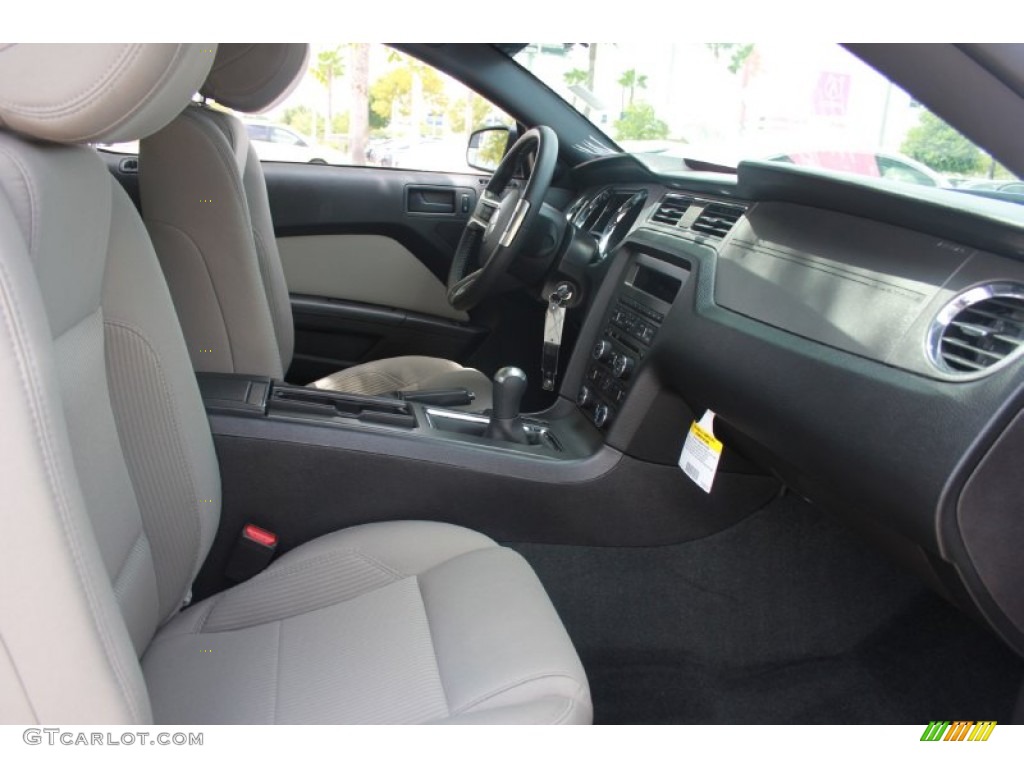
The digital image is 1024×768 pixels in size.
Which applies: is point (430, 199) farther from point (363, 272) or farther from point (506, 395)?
point (506, 395)

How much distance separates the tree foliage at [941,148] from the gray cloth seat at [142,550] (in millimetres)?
744

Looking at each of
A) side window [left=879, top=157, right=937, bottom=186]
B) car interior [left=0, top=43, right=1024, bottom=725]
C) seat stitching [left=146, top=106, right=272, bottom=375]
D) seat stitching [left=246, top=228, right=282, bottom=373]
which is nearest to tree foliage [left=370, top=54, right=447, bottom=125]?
car interior [left=0, top=43, right=1024, bottom=725]

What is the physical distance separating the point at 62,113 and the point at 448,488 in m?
0.90

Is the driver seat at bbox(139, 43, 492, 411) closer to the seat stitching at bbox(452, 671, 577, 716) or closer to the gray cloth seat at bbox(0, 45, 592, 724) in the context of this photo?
the gray cloth seat at bbox(0, 45, 592, 724)

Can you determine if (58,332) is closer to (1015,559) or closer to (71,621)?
(71,621)

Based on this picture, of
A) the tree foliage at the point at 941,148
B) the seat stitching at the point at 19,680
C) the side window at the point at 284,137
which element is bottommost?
the seat stitching at the point at 19,680

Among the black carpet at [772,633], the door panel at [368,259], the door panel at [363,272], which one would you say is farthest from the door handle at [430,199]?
the black carpet at [772,633]

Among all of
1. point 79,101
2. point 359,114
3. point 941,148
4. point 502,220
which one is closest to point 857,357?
point 941,148

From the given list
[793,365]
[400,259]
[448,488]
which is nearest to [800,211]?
[793,365]

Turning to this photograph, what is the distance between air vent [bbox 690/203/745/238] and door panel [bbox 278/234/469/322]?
4.18 feet

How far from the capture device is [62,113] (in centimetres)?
78

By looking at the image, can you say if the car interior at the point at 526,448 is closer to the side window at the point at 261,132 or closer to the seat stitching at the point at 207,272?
the seat stitching at the point at 207,272

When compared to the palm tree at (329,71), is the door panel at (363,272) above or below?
below

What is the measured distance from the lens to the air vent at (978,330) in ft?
3.14
